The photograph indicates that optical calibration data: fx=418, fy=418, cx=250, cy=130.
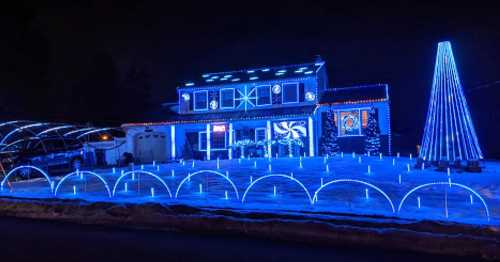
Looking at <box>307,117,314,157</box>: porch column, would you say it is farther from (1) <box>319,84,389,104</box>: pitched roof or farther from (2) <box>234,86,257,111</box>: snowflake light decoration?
(2) <box>234,86,257,111</box>: snowflake light decoration

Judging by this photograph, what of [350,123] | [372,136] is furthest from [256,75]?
[372,136]

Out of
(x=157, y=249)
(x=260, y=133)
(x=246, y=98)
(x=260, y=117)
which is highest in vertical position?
(x=246, y=98)

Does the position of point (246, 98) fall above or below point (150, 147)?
above

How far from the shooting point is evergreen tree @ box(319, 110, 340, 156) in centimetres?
2520

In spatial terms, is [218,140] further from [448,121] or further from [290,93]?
[448,121]

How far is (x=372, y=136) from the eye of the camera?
25.0 m

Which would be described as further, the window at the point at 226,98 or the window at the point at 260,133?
the window at the point at 226,98

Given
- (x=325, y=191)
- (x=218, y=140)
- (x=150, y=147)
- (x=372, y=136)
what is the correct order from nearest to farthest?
(x=325, y=191)
(x=372, y=136)
(x=218, y=140)
(x=150, y=147)

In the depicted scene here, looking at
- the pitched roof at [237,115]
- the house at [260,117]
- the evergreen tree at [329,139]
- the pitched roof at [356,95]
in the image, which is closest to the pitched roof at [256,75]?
the house at [260,117]

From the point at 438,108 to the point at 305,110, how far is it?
10833 mm

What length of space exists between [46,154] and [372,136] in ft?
58.2

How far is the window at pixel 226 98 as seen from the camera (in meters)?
29.3

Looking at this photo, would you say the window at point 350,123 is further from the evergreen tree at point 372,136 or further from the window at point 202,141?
the window at point 202,141

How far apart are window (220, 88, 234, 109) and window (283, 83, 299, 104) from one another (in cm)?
382
